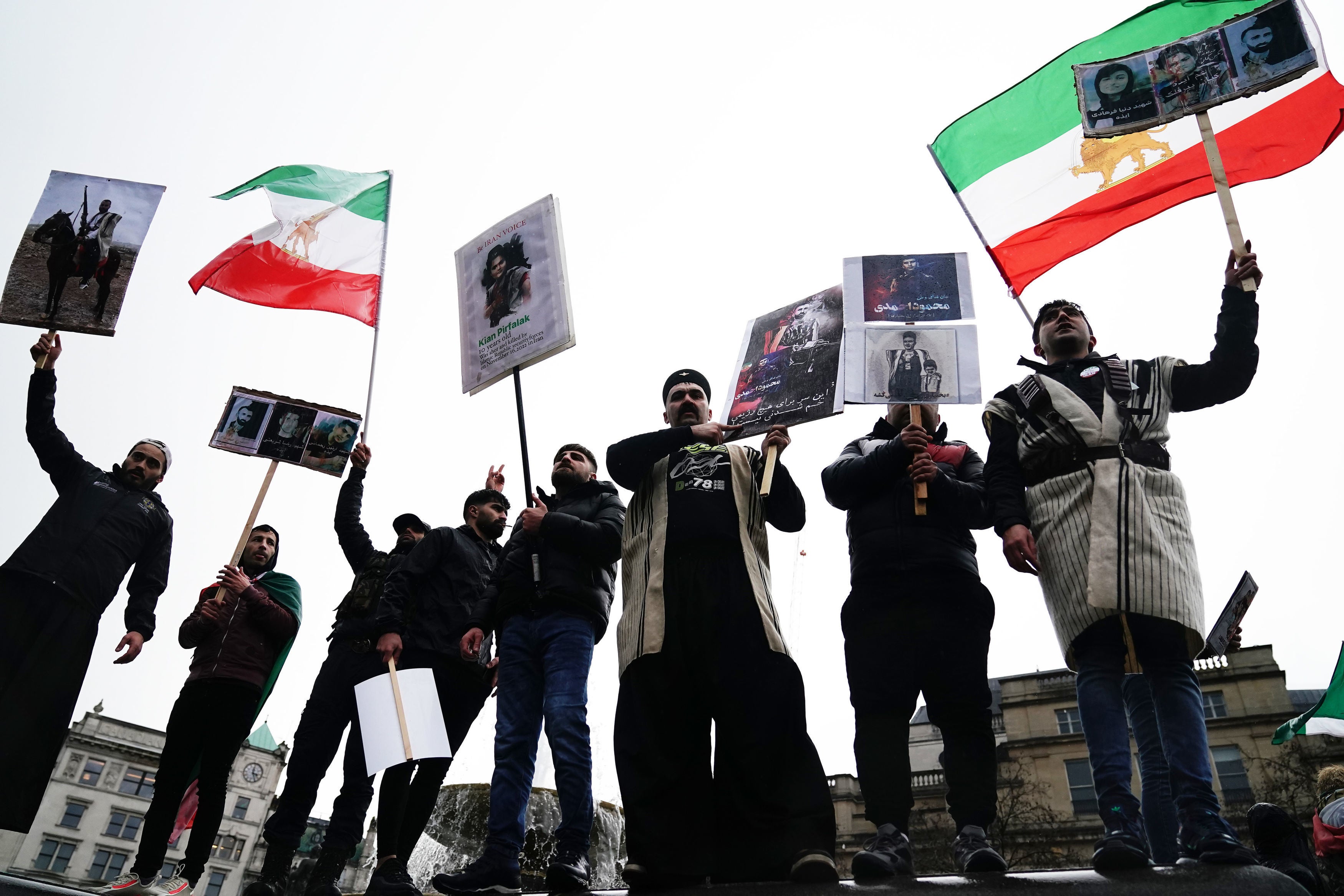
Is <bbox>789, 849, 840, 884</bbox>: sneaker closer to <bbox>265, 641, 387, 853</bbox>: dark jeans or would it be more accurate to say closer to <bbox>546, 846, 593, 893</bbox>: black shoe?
<bbox>546, 846, 593, 893</bbox>: black shoe

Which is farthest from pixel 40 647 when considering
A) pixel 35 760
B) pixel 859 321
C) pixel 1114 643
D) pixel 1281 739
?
pixel 1281 739

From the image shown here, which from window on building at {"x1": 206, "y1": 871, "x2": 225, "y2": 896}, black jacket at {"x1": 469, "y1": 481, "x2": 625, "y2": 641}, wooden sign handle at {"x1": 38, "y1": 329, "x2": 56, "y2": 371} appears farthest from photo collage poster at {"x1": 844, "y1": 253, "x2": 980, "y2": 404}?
window on building at {"x1": 206, "y1": 871, "x2": 225, "y2": 896}

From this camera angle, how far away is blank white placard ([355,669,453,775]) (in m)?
4.13

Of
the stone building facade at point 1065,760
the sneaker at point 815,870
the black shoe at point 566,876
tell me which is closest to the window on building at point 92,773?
the stone building facade at point 1065,760

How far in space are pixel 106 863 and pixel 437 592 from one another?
60174 mm

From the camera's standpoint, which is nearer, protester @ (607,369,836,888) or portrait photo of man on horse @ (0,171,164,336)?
protester @ (607,369,836,888)

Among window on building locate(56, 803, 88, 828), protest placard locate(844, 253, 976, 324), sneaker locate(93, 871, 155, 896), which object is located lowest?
sneaker locate(93, 871, 155, 896)

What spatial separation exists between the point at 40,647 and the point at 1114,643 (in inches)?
210

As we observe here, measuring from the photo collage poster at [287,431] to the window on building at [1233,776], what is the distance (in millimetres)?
31148

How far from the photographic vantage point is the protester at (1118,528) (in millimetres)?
3076

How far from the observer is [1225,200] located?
4008mm

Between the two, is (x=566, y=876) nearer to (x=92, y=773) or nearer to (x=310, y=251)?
(x=310, y=251)

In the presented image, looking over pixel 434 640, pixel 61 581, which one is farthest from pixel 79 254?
pixel 434 640

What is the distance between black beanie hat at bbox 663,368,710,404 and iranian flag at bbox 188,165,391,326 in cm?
380
